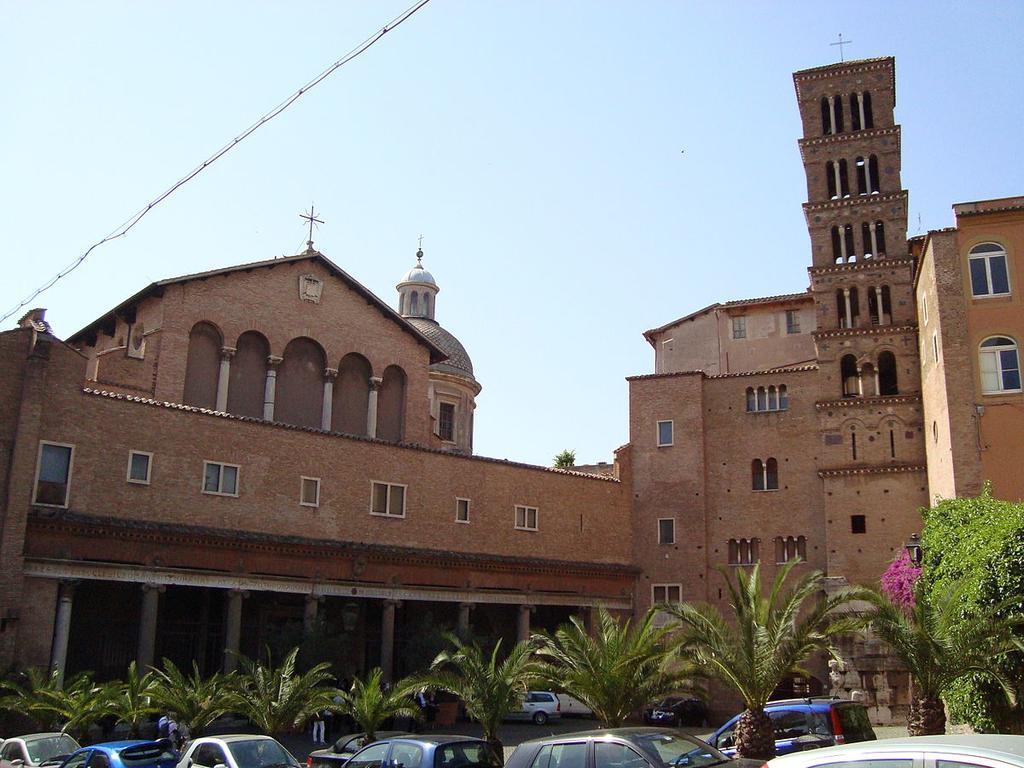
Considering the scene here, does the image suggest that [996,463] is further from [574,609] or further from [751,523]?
[574,609]

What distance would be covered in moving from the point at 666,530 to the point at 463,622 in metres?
9.90

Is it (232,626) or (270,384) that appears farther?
(270,384)

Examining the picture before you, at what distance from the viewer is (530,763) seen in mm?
11242

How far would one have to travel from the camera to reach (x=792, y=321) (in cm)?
4691

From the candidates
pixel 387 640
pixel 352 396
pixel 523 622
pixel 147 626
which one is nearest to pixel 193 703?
pixel 147 626

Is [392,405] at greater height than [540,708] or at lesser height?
greater

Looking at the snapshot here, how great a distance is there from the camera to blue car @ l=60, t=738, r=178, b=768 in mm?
15344

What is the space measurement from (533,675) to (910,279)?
24770 millimetres

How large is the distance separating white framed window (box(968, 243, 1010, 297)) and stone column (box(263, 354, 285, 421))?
2312 cm

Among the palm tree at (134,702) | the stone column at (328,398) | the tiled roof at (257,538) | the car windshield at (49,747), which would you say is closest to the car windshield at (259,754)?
the car windshield at (49,747)

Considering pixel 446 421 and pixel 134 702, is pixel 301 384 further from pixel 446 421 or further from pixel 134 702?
pixel 134 702

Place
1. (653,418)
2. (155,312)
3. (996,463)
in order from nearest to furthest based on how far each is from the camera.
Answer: (996,463) → (155,312) → (653,418)

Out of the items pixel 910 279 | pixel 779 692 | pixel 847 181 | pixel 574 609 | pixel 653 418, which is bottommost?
pixel 779 692

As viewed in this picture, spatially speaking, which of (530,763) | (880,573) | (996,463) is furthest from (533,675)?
(880,573)
